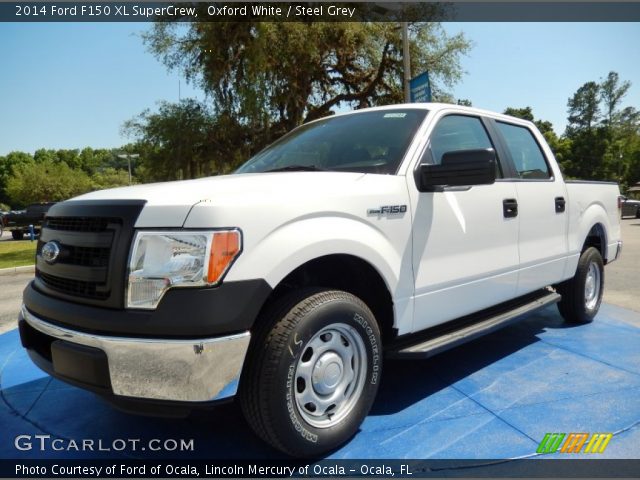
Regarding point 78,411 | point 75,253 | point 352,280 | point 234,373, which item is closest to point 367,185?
point 352,280

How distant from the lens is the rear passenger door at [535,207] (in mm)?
3693

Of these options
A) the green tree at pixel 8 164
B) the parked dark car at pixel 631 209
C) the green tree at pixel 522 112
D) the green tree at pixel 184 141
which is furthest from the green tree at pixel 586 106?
the green tree at pixel 8 164

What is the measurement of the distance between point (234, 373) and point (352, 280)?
968 mm

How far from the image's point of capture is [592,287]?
16.4 feet

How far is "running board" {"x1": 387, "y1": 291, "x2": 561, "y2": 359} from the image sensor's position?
2748 mm

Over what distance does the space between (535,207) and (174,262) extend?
3.00 meters

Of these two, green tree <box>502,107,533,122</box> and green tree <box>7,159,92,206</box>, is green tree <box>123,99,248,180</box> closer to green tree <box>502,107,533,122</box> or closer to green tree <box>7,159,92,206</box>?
green tree <box>7,159,92,206</box>

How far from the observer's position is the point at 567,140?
70188 millimetres

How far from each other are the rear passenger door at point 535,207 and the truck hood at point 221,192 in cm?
173

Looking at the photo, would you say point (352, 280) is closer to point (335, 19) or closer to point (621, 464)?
point (621, 464)

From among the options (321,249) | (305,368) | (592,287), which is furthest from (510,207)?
(592,287)

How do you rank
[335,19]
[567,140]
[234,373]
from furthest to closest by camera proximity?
1. [567,140]
2. [335,19]
3. [234,373]

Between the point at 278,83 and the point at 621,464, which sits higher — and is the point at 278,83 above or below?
above

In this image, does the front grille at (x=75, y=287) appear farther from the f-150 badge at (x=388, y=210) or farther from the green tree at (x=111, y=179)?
the green tree at (x=111, y=179)
